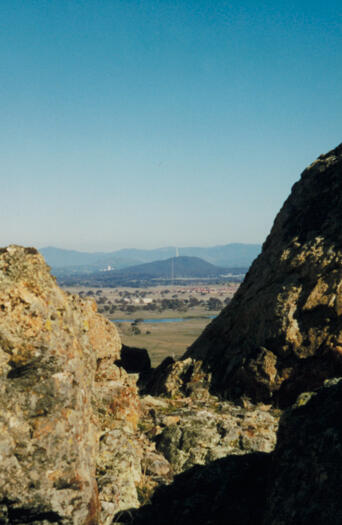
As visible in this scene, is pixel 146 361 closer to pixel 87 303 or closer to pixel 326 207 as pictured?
pixel 87 303

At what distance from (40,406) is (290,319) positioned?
31.4 ft

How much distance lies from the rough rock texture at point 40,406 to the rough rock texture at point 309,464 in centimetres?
297

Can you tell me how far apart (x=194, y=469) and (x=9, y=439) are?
4711mm

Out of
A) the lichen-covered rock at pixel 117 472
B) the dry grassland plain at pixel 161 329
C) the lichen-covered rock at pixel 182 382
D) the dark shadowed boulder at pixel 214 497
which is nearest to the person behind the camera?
the dark shadowed boulder at pixel 214 497

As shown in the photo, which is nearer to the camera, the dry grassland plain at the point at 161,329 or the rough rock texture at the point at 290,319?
the rough rock texture at the point at 290,319

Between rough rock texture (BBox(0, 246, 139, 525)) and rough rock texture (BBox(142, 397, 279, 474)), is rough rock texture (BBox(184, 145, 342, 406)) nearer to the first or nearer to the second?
rough rock texture (BBox(142, 397, 279, 474))

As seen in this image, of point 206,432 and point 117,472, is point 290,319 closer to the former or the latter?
point 206,432

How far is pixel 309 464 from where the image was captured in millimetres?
6285

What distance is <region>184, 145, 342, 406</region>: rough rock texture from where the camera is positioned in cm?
1321

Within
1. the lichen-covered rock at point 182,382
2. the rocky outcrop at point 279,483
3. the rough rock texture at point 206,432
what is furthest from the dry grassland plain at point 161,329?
the rocky outcrop at point 279,483

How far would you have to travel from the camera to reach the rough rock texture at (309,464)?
18.3ft

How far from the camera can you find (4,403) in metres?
6.23

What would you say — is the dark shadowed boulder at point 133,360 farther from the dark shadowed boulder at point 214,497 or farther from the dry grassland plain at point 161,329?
the dry grassland plain at point 161,329

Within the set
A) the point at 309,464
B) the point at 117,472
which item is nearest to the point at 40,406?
the point at 117,472
